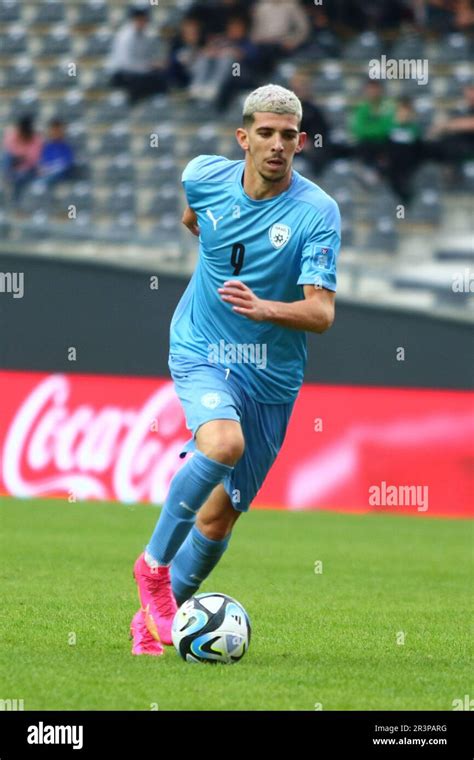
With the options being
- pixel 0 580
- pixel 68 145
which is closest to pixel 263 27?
pixel 68 145

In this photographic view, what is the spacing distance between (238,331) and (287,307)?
1.69ft

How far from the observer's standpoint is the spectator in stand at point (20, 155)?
1703 cm

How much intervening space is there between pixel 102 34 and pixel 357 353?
5564 mm

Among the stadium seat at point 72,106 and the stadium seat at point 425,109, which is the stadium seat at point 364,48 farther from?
the stadium seat at point 72,106

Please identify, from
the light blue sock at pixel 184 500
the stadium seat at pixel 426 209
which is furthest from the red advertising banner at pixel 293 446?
the light blue sock at pixel 184 500

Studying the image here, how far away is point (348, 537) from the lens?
12438mm

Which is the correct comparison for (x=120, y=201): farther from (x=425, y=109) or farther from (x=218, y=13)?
(x=425, y=109)

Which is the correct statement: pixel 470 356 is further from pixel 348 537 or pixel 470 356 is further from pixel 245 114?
pixel 245 114

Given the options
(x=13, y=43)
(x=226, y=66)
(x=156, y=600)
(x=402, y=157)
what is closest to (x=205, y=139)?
(x=226, y=66)

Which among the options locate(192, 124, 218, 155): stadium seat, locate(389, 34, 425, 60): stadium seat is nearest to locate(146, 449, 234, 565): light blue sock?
locate(192, 124, 218, 155): stadium seat

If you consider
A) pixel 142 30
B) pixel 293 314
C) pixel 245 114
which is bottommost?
pixel 293 314

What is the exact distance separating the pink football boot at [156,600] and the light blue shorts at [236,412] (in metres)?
0.46

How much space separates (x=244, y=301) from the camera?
19.0 ft

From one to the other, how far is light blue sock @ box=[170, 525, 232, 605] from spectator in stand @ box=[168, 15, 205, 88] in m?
11.9
